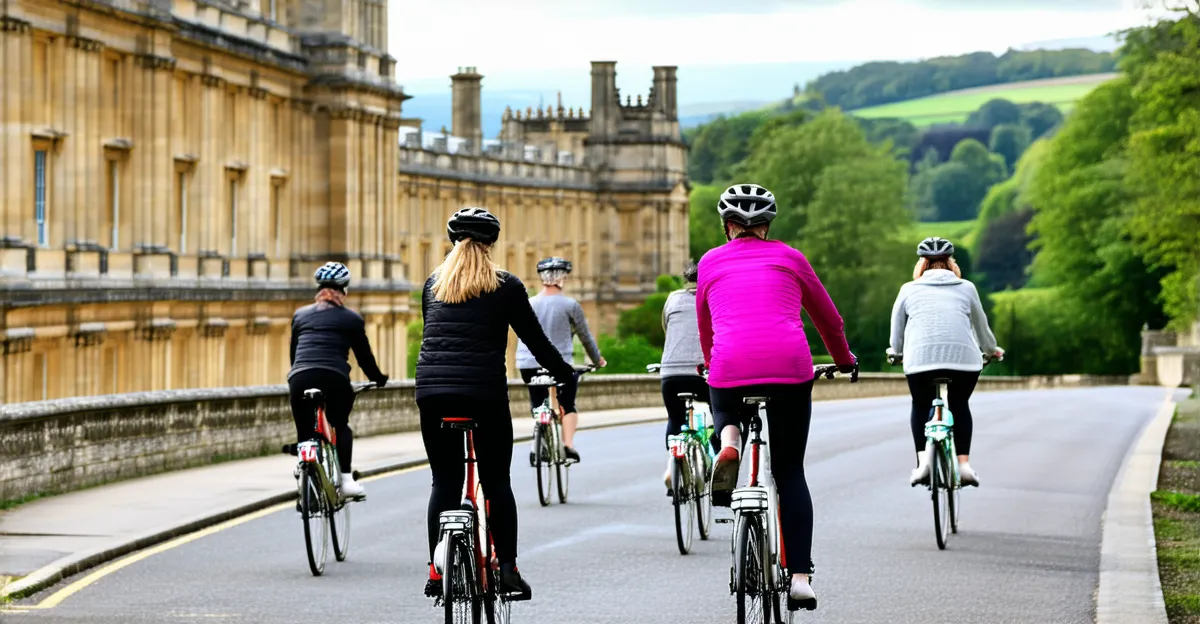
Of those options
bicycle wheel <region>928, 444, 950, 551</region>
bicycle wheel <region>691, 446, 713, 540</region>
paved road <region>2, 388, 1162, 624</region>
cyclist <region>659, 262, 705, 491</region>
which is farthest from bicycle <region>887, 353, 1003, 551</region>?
bicycle wheel <region>691, 446, 713, 540</region>

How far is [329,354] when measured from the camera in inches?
577

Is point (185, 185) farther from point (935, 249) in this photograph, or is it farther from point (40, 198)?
point (935, 249)

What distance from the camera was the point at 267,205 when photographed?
64.9m

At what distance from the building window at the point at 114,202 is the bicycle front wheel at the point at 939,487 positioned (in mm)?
39876

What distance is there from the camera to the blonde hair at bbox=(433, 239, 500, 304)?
993cm

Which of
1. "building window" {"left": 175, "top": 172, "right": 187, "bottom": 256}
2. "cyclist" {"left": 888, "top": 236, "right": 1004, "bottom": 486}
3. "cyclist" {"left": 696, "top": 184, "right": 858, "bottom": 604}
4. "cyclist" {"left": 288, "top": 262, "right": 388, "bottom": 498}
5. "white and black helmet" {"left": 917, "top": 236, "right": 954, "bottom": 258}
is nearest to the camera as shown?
"cyclist" {"left": 696, "top": 184, "right": 858, "bottom": 604}

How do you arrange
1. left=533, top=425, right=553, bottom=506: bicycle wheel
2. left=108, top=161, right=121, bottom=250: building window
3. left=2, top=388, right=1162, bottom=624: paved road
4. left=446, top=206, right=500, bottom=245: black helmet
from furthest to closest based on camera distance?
left=108, top=161, right=121, bottom=250: building window < left=533, top=425, right=553, bottom=506: bicycle wheel < left=2, top=388, right=1162, bottom=624: paved road < left=446, top=206, right=500, bottom=245: black helmet

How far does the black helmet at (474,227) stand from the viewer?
992 centimetres

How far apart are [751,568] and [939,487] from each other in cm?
568

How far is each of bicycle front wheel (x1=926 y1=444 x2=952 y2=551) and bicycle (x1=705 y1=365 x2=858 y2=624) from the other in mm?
5150

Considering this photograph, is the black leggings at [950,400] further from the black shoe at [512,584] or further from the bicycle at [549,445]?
the black shoe at [512,584]

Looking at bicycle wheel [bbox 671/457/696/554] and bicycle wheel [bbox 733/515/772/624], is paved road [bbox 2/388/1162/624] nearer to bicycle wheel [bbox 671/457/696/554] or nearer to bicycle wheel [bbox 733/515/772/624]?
bicycle wheel [bbox 671/457/696/554]

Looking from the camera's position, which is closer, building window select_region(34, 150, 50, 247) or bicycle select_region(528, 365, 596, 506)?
bicycle select_region(528, 365, 596, 506)

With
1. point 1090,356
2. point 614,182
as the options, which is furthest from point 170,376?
point 614,182
